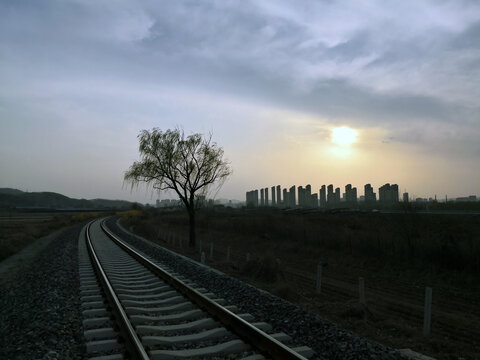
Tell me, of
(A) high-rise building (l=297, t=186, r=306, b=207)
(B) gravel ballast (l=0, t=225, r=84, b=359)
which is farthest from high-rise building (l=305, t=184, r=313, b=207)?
(B) gravel ballast (l=0, t=225, r=84, b=359)

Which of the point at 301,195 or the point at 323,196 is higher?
the point at 301,195

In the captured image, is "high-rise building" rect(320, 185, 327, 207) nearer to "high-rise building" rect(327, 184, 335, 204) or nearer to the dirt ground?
"high-rise building" rect(327, 184, 335, 204)

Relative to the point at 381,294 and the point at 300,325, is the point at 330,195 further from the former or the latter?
the point at 300,325

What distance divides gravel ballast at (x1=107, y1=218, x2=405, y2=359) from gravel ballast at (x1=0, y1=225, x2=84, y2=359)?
10.7 feet

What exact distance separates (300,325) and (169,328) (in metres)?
2.30

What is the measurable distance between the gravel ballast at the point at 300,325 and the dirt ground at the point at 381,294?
48.8 inches

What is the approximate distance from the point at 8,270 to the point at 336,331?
60.3 ft

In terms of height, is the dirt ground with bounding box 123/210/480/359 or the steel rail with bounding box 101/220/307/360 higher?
the steel rail with bounding box 101/220/307/360

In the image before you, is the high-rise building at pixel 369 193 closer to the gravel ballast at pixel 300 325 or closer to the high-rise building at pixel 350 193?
the high-rise building at pixel 350 193

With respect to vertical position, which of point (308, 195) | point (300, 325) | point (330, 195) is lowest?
point (300, 325)

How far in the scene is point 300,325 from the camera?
21.5 ft

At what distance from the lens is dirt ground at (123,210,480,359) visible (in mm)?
7824

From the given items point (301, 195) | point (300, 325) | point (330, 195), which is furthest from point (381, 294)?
point (301, 195)

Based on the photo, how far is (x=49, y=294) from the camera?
29.4 ft
